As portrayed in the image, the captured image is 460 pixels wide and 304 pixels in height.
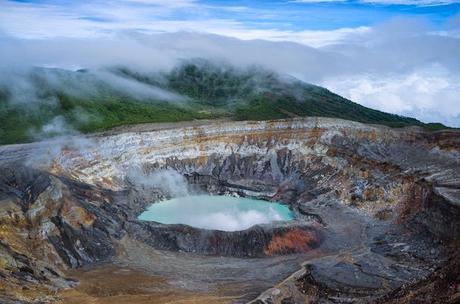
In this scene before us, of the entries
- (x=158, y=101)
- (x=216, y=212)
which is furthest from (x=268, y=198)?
(x=158, y=101)

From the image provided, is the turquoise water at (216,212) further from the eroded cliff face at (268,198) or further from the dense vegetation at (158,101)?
the dense vegetation at (158,101)

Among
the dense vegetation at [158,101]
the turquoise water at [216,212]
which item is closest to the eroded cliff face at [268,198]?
the turquoise water at [216,212]

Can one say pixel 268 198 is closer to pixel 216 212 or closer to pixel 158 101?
pixel 216 212

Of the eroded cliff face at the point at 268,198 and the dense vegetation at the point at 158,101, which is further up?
the dense vegetation at the point at 158,101

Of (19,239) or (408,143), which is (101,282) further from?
(408,143)

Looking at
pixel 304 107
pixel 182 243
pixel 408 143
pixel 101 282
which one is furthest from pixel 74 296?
pixel 304 107

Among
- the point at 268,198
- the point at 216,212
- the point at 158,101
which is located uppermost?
the point at 158,101
